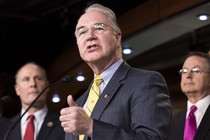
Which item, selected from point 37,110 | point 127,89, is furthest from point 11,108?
point 127,89

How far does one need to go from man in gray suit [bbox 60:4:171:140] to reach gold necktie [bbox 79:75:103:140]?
2 centimetres

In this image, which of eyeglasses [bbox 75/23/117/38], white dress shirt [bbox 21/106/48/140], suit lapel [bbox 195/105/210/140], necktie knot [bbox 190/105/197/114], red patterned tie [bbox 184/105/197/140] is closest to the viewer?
eyeglasses [bbox 75/23/117/38]

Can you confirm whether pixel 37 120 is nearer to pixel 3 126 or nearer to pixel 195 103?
pixel 3 126

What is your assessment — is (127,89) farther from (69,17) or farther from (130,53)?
(69,17)

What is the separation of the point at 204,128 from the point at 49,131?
1.06m

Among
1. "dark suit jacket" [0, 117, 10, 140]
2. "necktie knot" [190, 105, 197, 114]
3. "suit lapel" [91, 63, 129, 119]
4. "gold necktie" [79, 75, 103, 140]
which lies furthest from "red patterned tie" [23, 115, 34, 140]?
"suit lapel" [91, 63, 129, 119]

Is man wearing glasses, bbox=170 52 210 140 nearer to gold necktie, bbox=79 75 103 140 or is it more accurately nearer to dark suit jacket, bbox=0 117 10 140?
gold necktie, bbox=79 75 103 140

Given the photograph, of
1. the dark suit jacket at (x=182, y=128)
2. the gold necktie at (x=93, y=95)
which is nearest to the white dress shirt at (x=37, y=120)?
the dark suit jacket at (x=182, y=128)

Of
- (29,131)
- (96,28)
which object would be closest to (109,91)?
(96,28)

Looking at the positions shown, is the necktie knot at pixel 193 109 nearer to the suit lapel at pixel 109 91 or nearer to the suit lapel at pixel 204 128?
the suit lapel at pixel 204 128

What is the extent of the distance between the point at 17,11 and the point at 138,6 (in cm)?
148

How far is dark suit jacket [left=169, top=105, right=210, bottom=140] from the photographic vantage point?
109 inches

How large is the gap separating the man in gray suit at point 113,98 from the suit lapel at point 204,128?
0.88 meters

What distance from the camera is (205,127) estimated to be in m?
2.79
